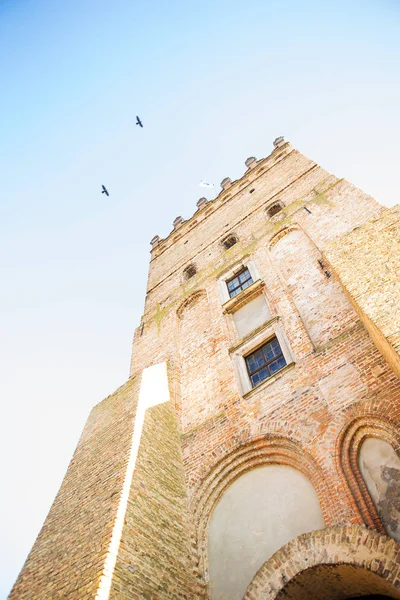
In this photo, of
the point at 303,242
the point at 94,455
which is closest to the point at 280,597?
the point at 94,455

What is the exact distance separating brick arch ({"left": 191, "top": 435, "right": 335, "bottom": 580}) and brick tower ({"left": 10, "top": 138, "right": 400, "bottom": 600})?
0.02m

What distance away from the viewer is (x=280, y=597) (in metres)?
4.95

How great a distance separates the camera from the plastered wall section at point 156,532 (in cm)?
506

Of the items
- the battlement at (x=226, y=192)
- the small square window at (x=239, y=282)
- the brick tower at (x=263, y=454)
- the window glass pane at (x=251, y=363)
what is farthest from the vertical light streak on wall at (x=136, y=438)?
the battlement at (x=226, y=192)

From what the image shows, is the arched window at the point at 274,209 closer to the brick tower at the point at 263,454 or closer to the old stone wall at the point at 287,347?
the old stone wall at the point at 287,347

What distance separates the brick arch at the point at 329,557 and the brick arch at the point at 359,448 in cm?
27

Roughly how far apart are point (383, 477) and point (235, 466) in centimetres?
244

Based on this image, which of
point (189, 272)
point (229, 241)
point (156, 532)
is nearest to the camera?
point (156, 532)

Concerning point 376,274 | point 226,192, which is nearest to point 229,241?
point 226,192

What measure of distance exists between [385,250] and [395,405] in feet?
7.13

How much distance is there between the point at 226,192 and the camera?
60.2ft

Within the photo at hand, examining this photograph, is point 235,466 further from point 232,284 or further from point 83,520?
point 232,284

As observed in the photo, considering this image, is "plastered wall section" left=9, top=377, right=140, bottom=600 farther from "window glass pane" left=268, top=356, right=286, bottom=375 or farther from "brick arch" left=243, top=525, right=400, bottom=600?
"window glass pane" left=268, top=356, right=286, bottom=375

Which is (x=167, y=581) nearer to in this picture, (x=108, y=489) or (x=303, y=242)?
(x=108, y=489)
